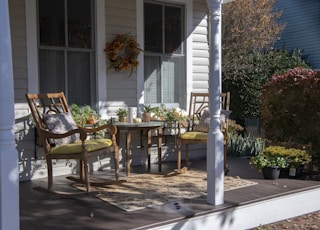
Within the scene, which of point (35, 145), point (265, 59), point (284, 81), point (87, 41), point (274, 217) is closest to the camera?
point (274, 217)

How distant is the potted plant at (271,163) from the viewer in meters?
4.19

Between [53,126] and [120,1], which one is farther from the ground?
[120,1]

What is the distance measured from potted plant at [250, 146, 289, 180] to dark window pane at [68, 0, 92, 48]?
262 centimetres

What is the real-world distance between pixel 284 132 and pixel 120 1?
9.64ft

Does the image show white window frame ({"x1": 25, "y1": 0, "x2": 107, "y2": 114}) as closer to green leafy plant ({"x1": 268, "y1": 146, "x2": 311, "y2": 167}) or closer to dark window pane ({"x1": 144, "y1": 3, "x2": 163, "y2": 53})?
dark window pane ({"x1": 144, "y1": 3, "x2": 163, "y2": 53})

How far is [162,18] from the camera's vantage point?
5469mm

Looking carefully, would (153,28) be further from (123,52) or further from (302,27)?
(302,27)

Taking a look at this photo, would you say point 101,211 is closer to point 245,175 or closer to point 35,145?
point 35,145

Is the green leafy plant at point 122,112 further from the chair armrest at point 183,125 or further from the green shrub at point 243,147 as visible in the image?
the green shrub at point 243,147

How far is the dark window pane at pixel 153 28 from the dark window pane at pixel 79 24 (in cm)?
90

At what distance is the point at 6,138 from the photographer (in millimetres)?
2062

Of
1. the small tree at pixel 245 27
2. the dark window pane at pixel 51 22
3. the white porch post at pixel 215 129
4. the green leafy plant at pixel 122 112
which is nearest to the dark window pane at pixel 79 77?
the dark window pane at pixel 51 22

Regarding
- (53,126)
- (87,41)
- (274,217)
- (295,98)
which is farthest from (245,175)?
(87,41)

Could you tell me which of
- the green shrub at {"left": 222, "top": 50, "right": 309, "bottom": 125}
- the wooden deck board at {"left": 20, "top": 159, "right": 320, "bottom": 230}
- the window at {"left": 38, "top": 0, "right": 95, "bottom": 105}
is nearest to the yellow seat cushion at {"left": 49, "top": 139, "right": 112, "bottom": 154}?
the wooden deck board at {"left": 20, "top": 159, "right": 320, "bottom": 230}
